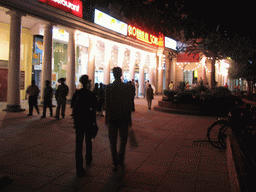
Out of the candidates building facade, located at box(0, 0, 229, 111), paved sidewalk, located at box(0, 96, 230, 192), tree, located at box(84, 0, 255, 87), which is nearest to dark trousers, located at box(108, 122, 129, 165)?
paved sidewalk, located at box(0, 96, 230, 192)

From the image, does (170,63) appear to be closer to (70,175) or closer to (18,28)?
(18,28)

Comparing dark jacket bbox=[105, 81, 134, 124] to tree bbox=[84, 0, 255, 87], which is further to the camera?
tree bbox=[84, 0, 255, 87]

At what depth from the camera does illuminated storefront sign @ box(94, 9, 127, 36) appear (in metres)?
16.8

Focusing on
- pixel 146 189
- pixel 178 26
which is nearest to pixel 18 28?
pixel 178 26

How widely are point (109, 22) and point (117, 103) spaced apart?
14.7 m

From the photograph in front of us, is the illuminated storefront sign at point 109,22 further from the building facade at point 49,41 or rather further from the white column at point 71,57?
the white column at point 71,57

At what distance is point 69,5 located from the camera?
14258 mm

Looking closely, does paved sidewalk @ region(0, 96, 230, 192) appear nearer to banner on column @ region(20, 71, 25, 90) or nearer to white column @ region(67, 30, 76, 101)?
white column @ region(67, 30, 76, 101)

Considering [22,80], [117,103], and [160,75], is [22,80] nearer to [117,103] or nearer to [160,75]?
[117,103]

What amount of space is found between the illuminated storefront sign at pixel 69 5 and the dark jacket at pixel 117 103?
1022 centimetres

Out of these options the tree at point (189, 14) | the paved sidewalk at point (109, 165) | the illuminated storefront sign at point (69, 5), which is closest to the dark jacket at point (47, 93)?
the paved sidewalk at point (109, 165)

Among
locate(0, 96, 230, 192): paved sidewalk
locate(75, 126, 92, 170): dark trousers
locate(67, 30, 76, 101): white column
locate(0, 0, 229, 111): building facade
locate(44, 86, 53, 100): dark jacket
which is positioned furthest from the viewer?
locate(67, 30, 76, 101): white column

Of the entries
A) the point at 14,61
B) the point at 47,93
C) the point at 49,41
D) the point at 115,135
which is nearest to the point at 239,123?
the point at 115,135

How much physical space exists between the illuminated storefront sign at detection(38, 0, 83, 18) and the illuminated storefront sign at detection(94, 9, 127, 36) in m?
1.71
